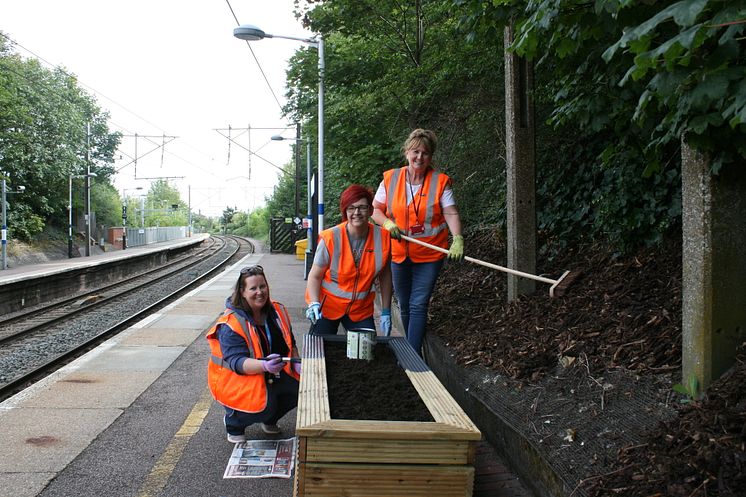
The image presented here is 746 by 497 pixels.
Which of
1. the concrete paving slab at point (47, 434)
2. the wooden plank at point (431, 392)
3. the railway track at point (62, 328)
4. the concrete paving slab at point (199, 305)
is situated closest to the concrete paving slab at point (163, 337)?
the railway track at point (62, 328)

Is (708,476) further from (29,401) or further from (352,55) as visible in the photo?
(352,55)

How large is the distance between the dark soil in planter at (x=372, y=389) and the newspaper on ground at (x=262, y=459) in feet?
2.17

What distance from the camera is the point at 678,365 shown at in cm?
352

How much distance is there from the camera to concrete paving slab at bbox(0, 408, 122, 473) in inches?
154

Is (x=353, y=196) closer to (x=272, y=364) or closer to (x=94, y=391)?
(x=272, y=364)

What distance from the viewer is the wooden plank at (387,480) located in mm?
2648

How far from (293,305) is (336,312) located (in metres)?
8.20

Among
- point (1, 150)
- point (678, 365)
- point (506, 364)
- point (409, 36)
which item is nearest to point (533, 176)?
point (506, 364)

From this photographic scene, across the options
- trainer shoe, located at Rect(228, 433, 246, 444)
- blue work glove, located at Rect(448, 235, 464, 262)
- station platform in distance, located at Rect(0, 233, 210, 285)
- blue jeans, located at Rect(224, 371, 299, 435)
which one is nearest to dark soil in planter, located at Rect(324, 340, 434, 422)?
blue jeans, located at Rect(224, 371, 299, 435)

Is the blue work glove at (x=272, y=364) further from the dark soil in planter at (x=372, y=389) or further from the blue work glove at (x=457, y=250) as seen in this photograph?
the blue work glove at (x=457, y=250)

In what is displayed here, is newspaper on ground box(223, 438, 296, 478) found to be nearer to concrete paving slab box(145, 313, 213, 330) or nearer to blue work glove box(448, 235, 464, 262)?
blue work glove box(448, 235, 464, 262)

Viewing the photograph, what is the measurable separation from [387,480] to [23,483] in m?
2.26

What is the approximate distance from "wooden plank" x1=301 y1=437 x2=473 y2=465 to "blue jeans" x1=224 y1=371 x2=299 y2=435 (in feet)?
5.02

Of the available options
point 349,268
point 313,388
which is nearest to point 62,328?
point 349,268
